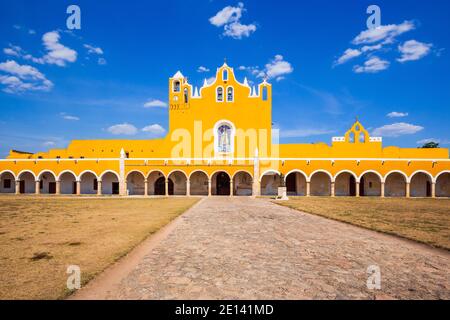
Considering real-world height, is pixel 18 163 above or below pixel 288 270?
above

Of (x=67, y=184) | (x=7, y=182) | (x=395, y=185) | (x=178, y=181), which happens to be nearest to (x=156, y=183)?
(x=178, y=181)

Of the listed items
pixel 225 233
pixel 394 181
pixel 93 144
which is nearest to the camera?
pixel 225 233

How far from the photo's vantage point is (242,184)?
28.3 meters

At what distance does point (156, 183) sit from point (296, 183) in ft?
48.6

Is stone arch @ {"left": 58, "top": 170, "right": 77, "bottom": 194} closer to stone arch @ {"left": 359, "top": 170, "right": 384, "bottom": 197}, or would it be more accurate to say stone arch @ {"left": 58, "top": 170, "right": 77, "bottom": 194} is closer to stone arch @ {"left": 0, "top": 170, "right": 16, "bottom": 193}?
stone arch @ {"left": 0, "top": 170, "right": 16, "bottom": 193}

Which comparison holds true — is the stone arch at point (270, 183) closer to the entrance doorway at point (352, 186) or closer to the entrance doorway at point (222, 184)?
the entrance doorway at point (222, 184)

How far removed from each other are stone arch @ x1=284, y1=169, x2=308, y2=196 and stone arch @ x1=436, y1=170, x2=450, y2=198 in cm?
1332

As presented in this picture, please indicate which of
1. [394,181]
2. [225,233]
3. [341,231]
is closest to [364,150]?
[394,181]

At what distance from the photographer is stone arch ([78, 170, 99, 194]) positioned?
99.5 ft
